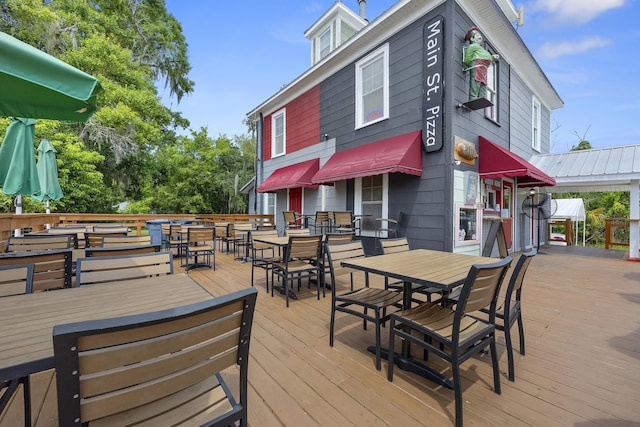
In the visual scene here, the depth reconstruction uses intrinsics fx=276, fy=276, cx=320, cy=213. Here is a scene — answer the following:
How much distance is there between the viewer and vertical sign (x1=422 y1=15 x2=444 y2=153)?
5.70 metres

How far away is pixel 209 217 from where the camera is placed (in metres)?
13.1

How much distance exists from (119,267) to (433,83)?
6245 millimetres

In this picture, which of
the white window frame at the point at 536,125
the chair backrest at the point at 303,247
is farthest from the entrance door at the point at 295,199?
the white window frame at the point at 536,125

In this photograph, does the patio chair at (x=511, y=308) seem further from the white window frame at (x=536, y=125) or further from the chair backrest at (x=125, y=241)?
the white window frame at (x=536, y=125)

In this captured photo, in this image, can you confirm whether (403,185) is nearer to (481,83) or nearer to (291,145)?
(481,83)

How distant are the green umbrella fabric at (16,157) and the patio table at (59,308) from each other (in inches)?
150

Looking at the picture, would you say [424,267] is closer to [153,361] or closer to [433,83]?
[153,361]

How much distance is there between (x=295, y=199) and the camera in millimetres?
10312

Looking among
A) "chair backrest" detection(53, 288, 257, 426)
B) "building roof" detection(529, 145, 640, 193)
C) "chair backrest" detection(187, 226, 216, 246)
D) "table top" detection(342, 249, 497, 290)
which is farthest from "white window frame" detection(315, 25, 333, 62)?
"chair backrest" detection(53, 288, 257, 426)

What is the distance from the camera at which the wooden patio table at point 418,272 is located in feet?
6.74

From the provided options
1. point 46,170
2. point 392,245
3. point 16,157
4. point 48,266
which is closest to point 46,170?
point 46,170

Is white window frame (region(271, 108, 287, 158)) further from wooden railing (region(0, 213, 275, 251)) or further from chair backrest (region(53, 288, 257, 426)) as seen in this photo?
chair backrest (region(53, 288, 257, 426))

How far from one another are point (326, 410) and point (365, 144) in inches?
256

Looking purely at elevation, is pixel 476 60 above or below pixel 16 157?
above
